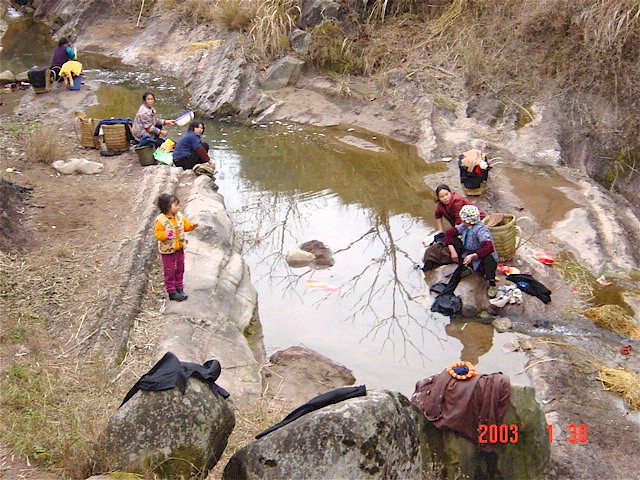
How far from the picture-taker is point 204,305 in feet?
24.3

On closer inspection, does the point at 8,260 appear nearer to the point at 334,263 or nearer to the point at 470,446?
the point at 334,263

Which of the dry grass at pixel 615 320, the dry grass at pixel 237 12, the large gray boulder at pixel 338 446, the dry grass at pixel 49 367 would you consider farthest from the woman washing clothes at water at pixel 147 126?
the large gray boulder at pixel 338 446

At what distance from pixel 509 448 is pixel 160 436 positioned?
249 cm

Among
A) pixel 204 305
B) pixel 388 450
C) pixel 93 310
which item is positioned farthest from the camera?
pixel 204 305

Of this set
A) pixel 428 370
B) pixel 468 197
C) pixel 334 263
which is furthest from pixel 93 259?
pixel 468 197

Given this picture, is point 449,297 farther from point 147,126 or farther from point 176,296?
point 147,126

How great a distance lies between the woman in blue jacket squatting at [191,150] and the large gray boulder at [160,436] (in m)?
6.75

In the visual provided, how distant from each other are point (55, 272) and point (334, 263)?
3.25 metres

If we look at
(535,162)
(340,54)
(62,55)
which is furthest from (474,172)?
(62,55)

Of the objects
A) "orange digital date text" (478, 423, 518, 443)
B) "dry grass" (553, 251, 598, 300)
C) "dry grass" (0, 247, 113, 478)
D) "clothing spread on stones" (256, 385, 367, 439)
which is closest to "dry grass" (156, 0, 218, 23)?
"dry grass" (553, 251, 598, 300)

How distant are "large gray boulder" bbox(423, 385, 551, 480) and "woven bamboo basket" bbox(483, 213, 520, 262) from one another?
3437 millimetres

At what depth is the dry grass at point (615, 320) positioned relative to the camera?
24.4 ft

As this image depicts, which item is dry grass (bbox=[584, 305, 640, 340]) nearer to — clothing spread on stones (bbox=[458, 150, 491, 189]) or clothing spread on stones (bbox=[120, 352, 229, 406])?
clothing spread on stones (bbox=[458, 150, 491, 189])

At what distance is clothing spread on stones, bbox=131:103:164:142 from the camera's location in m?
11.2
